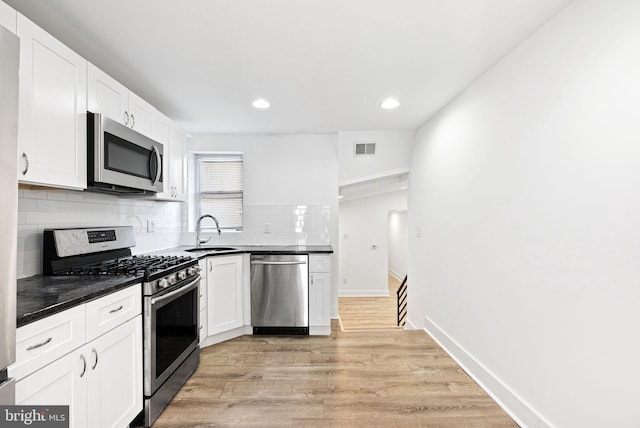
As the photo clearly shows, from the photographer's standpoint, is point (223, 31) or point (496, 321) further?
point (496, 321)

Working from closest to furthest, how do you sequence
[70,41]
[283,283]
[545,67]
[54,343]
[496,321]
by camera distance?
[54,343]
[545,67]
[70,41]
[496,321]
[283,283]

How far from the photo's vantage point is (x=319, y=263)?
11.6 feet

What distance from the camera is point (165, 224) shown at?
12.0 feet

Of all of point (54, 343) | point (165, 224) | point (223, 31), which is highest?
point (223, 31)

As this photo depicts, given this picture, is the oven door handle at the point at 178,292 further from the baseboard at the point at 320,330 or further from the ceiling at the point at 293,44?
the ceiling at the point at 293,44

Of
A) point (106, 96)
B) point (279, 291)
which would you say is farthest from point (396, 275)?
point (106, 96)

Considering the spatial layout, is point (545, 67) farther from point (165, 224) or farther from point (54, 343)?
point (165, 224)

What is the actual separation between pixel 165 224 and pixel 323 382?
2444mm

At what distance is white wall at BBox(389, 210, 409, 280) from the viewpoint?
9562mm

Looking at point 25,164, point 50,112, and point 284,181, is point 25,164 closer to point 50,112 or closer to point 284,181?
point 50,112

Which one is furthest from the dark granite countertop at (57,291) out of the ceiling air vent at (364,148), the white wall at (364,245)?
the white wall at (364,245)

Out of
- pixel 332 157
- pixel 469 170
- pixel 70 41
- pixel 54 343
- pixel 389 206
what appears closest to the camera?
pixel 54 343

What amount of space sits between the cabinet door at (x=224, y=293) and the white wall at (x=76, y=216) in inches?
29.3

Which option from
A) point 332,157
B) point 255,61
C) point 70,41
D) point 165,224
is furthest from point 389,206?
point 70,41
